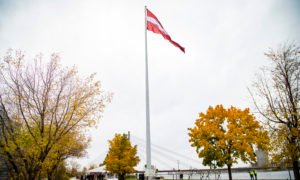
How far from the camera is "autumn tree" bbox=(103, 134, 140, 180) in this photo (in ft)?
120

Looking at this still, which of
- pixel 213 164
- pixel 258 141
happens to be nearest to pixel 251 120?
pixel 258 141

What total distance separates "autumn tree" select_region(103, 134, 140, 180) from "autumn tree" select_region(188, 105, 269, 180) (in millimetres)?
15807

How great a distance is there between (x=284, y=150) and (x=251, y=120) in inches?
366

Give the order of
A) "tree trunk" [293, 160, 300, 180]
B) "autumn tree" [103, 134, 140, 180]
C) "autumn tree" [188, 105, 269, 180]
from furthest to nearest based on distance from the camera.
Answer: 1. "autumn tree" [103, 134, 140, 180]
2. "autumn tree" [188, 105, 269, 180]
3. "tree trunk" [293, 160, 300, 180]

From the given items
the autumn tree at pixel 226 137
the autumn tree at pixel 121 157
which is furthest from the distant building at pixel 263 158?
the autumn tree at pixel 121 157

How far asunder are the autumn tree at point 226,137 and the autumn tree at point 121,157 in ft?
51.9

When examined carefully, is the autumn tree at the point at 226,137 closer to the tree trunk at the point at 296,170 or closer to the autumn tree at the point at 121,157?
the tree trunk at the point at 296,170

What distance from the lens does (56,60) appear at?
13500 millimetres

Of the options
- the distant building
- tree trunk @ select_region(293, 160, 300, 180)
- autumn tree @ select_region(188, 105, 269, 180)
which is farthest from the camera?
autumn tree @ select_region(188, 105, 269, 180)

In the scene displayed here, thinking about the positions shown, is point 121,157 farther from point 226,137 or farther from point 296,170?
point 296,170

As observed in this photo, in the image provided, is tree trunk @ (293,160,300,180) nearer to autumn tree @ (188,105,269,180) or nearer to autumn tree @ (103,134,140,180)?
autumn tree @ (188,105,269,180)

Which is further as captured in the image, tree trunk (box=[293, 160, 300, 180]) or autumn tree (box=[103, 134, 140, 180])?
autumn tree (box=[103, 134, 140, 180])

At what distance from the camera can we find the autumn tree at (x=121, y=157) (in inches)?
1443

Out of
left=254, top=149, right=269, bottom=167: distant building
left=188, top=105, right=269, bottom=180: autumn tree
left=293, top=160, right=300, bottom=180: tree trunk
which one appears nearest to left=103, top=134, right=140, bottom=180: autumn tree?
left=188, top=105, right=269, bottom=180: autumn tree
